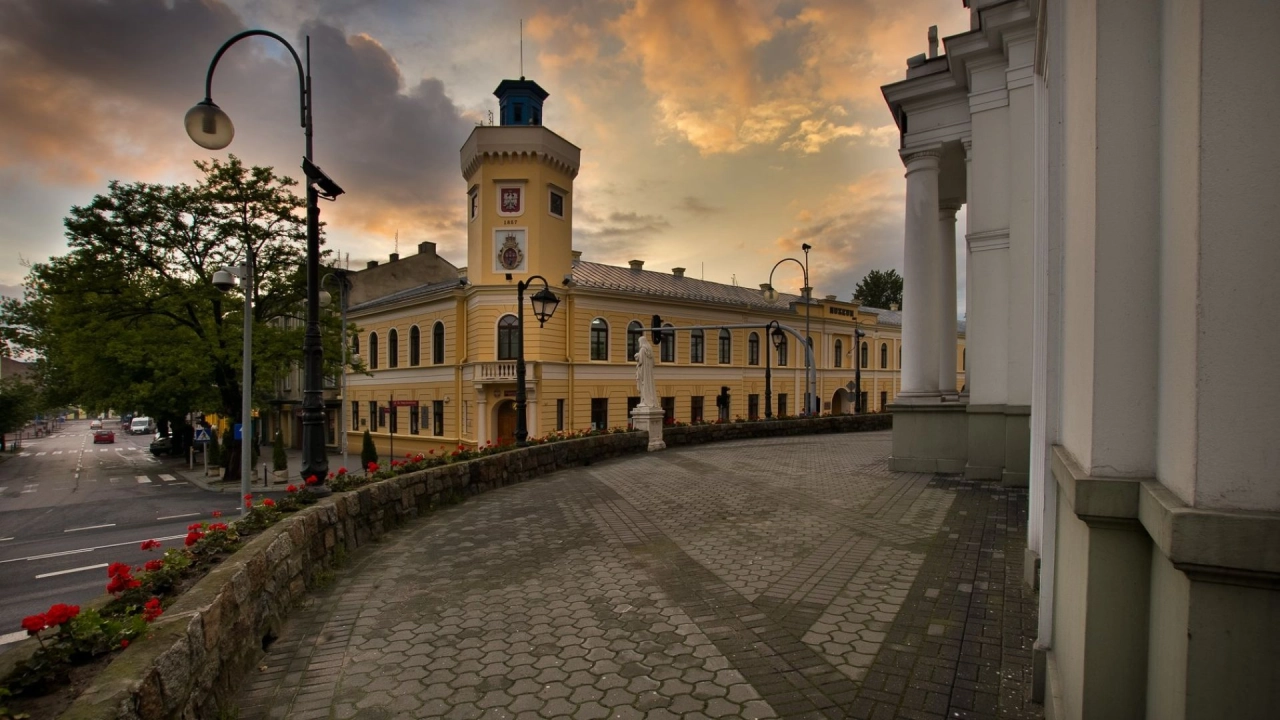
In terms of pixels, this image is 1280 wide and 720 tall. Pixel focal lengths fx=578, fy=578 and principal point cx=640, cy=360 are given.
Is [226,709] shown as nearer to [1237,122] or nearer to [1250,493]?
[1250,493]

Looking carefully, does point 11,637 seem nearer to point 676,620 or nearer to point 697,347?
point 676,620

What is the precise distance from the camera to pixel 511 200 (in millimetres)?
27234

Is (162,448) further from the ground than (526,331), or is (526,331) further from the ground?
(526,331)

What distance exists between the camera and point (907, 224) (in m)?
13.1

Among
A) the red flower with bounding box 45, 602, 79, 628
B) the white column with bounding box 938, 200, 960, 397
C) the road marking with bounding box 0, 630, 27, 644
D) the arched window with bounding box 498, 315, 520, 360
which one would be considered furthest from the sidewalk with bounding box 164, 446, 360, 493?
the white column with bounding box 938, 200, 960, 397

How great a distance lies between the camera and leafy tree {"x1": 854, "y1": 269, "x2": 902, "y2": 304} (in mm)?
70700

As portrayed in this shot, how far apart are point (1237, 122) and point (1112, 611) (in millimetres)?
1699

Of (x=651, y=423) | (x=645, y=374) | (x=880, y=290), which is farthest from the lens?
(x=880, y=290)

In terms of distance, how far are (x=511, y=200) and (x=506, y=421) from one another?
10.5m

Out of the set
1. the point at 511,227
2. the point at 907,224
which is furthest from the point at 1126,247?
the point at 511,227

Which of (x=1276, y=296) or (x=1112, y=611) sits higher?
(x=1276, y=296)

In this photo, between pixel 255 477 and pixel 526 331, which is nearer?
pixel 255 477

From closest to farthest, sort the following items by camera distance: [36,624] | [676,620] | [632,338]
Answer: [36,624]
[676,620]
[632,338]

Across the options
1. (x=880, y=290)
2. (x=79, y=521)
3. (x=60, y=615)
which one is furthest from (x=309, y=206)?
(x=880, y=290)
